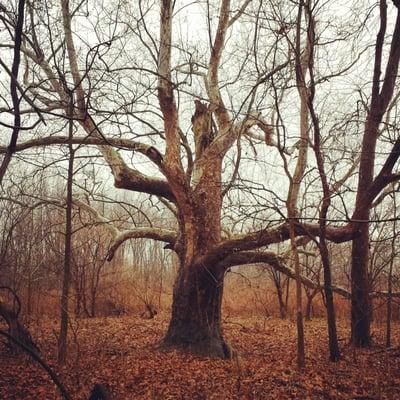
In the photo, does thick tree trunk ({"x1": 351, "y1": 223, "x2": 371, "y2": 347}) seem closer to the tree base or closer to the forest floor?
the forest floor

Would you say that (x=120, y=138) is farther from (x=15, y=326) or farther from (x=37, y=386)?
(x=37, y=386)

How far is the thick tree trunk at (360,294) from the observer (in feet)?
25.7

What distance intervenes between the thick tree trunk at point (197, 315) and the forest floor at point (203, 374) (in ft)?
1.23

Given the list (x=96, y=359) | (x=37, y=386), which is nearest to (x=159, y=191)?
(x=96, y=359)

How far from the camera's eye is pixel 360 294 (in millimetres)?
7918

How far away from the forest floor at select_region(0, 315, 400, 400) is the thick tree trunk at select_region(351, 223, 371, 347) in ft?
0.92

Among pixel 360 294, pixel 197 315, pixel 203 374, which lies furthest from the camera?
pixel 360 294

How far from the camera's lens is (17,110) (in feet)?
6.40

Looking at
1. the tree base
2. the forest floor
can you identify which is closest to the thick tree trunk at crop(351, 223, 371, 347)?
the forest floor

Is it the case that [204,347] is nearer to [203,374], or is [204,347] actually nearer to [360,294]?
[203,374]

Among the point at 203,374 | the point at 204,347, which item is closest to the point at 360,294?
the point at 204,347

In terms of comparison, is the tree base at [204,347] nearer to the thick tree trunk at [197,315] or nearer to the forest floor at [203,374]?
the thick tree trunk at [197,315]

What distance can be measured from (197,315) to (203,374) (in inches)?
62.3

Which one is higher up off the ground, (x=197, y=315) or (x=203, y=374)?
(x=197, y=315)
